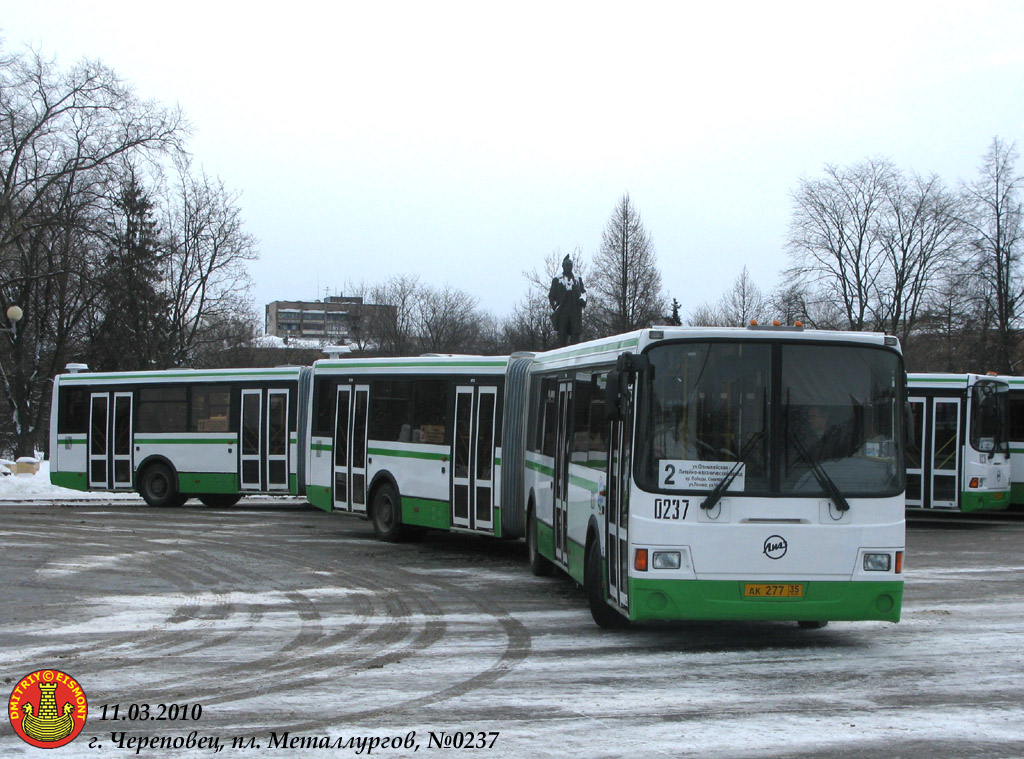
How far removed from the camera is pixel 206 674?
8422mm

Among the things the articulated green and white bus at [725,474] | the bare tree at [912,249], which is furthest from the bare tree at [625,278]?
the articulated green and white bus at [725,474]

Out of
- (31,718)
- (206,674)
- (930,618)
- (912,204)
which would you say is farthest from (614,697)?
(912,204)

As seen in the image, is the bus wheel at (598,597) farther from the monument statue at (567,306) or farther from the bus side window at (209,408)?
the bus side window at (209,408)

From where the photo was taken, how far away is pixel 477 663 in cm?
891

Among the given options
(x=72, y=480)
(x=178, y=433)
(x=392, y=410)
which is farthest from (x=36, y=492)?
(x=392, y=410)

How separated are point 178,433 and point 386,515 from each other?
848cm

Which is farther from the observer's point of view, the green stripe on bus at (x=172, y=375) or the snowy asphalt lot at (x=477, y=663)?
the green stripe on bus at (x=172, y=375)

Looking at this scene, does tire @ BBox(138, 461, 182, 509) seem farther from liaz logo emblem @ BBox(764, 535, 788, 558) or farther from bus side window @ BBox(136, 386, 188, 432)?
liaz logo emblem @ BBox(764, 535, 788, 558)

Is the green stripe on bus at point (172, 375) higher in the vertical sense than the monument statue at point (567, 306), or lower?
lower

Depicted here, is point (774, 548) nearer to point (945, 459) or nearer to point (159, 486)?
point (945, 459)

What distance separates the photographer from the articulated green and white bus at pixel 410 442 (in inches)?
628

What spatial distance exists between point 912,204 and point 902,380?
45839 mm

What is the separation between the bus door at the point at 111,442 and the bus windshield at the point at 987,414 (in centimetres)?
1797

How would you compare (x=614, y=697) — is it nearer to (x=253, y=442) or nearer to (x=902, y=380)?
(x=902, y=380)
